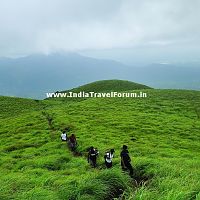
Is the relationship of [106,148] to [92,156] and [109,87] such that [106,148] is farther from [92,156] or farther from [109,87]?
[109,87]

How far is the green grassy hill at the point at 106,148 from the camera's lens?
15.2 metres

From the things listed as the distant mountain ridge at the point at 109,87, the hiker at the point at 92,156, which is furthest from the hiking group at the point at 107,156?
the distant mountain ridge at the point at 109,87

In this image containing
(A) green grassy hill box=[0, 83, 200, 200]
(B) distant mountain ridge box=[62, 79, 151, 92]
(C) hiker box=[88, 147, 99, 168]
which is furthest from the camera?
(B) distant mountain ridge box=[62, 79, 151, 92]

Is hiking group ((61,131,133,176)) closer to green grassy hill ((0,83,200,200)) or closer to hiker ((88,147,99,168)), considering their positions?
hiker ((88,147,99,168))

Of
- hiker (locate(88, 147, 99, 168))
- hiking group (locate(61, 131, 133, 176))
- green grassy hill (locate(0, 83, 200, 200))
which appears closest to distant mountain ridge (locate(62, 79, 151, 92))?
green grassy hill (locate(0, 83, 200, 200))

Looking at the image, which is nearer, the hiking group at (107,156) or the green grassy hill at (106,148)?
the green grassy hill at (106,148)

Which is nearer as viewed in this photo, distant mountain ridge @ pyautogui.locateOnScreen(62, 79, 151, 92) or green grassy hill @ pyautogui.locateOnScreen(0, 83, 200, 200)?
green grassy hill @ pyautogui.locateOnScreen(0, 83, 200, 200)

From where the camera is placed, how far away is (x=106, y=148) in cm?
3856

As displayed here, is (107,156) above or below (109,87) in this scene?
below

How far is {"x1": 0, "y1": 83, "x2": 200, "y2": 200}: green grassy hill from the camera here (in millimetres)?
15203

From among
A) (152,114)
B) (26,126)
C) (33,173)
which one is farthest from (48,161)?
(152,114)

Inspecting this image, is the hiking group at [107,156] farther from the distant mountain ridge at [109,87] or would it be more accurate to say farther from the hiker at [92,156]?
the distant mountain ridge at [109,87]

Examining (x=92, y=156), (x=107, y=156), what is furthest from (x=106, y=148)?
(x=107, y=156)

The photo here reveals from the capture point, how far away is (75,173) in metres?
27.5
